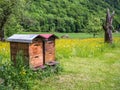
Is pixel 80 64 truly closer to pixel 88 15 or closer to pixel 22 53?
pixel 22 53

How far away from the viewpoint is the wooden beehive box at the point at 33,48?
1052 centimetres

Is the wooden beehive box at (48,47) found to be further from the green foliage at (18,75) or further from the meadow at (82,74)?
the green foliage at (18,75)

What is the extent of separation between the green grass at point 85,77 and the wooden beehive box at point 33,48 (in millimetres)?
805

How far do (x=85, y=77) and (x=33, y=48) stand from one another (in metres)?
2.25

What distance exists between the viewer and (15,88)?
8820mm

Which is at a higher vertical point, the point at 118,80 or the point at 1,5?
the point at 1,5

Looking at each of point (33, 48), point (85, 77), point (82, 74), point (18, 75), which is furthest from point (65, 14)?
point (18, 75)

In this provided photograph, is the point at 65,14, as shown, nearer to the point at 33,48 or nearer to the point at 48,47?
the point at 48,47

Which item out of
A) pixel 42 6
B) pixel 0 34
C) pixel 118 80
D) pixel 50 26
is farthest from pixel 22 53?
pixel 42 6

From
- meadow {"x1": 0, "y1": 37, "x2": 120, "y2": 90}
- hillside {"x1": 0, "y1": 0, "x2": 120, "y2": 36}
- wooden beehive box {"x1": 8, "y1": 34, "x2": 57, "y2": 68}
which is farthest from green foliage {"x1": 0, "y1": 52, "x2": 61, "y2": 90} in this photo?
hillside {"x1": 0, "y1": 0, "x2": 120, "y2": 36}

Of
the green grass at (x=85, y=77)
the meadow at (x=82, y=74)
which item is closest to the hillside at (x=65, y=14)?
the meadow at (x=82, y=74)

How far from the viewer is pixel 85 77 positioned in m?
11.3

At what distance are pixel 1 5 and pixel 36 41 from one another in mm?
14279

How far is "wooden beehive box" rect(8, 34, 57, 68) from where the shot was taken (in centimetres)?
1052
